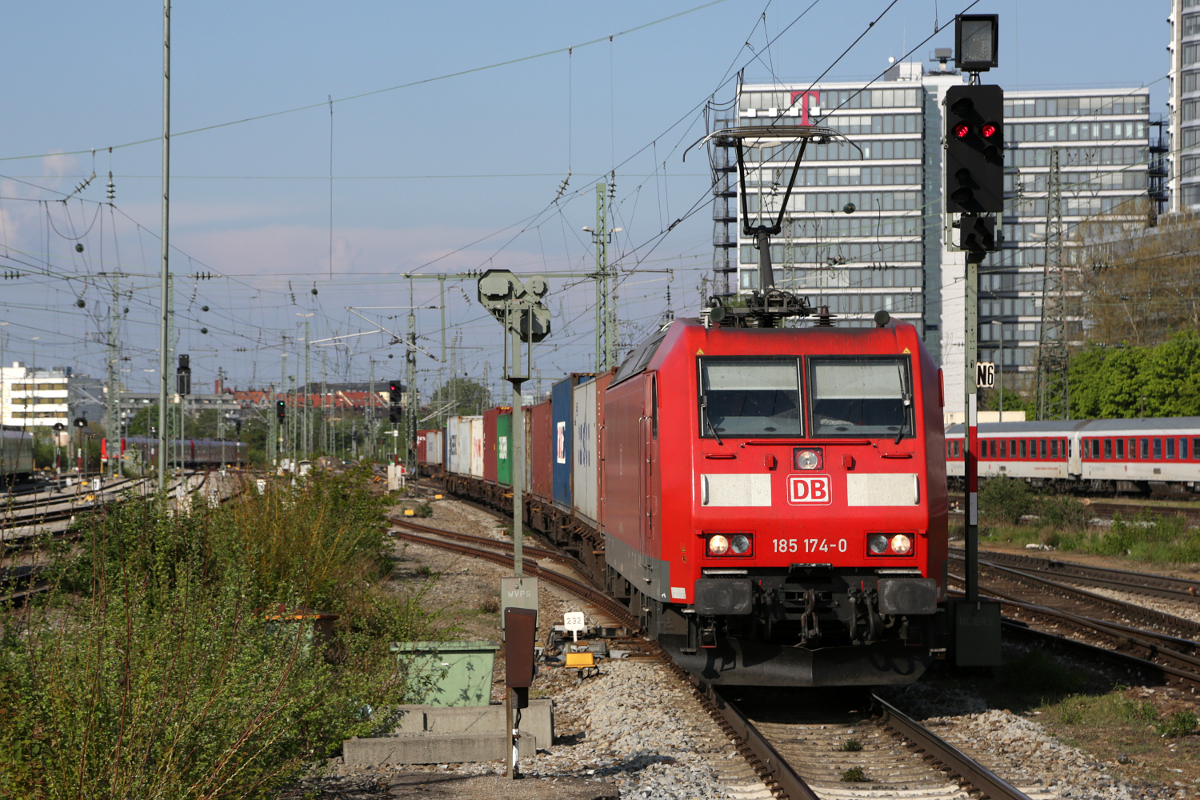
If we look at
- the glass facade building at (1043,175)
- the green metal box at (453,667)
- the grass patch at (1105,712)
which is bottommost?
the grass patch at (1105,712)

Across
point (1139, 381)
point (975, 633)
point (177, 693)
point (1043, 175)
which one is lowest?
point (975, 633)

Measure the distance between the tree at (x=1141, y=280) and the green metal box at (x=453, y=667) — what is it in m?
69.6

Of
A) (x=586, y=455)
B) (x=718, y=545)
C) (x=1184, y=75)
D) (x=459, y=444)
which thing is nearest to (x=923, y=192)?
(x=1184, y=75)

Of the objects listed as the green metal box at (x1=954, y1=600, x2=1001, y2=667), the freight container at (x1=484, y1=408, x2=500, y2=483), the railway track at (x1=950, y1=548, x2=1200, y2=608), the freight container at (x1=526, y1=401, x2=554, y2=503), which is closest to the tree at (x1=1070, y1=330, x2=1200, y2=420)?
the freight container at (x1=484, y1=408, x2=500, y2=483)

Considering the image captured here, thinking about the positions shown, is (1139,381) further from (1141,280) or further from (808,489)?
(808,489)

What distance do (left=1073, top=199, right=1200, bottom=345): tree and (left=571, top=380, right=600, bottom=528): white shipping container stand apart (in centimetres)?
6083

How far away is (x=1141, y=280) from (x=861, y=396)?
72.7 meters

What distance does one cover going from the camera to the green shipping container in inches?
1208

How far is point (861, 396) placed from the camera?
9.46 metres

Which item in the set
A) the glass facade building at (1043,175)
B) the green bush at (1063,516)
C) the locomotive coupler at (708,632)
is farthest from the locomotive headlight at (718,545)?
the glass facade building at (1043,175)

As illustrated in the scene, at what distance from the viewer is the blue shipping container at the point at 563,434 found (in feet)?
68.5

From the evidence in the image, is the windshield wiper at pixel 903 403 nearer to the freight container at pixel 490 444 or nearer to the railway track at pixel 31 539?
the railway track at pixel 31 539

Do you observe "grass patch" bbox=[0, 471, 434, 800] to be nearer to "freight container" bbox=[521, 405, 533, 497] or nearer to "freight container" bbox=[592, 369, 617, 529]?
"freight container" bbox=[592, 369, 617, 529]

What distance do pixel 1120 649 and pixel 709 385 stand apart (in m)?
6.16
